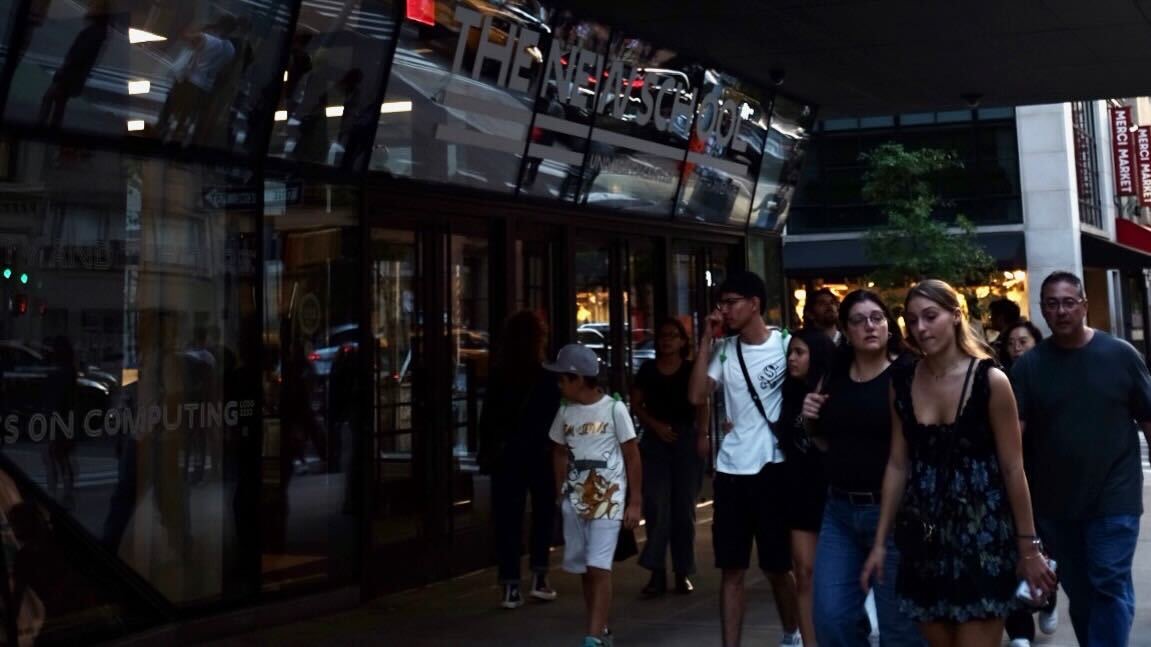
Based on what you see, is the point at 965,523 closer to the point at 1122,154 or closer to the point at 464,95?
the point at 464,95

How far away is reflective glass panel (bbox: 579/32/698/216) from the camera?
12430mm

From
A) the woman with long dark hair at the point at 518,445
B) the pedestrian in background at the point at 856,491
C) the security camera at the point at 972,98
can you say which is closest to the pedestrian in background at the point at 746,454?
the pedestrian in background at the point at 856,491

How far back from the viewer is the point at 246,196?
871 cm

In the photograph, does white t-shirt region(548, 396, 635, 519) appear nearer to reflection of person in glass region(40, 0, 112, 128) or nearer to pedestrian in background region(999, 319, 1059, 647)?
pedestrian in background region(999, 319, 1059, 647)

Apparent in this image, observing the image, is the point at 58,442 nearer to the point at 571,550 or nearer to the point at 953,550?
the point at 571,550

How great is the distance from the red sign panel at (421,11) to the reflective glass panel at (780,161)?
586 centimetres

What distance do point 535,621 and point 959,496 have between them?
451 centimetres

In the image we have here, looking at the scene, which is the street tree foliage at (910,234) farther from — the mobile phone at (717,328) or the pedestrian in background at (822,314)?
the mobile phone at (717,328)

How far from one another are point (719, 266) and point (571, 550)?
→ 7.59 metres

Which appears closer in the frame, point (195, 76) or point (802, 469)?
point (802, 469)

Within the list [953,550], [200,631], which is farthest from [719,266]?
[953,550]

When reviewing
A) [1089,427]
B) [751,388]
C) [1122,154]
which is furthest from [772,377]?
[1122,154]

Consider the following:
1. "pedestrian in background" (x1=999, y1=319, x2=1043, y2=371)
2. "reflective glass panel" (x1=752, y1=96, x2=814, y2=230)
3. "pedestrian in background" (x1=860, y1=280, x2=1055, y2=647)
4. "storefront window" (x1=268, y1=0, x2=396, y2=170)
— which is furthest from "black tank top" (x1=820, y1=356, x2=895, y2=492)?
"reflective glass panel" (x1=752, y1=96, x2=814, y2=230)

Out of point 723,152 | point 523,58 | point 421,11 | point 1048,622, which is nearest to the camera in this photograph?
point 1048,622
